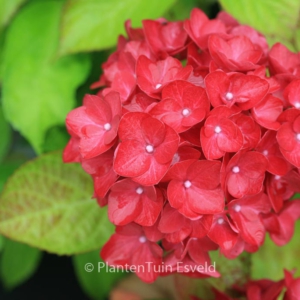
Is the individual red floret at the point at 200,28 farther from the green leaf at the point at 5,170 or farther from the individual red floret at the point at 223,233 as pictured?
the green leaf at the point at 5,170

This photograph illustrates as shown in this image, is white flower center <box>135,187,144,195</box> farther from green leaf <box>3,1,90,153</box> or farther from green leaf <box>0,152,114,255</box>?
green leaf <box>3,1,90,153</box>

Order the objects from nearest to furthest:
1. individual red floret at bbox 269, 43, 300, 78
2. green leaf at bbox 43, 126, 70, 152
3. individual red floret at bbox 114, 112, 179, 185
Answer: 1. individual red floret at bbox 114, 112, 179, 185
2. individual red floret at bbox 269, 43, 300, 78
3. green leaf at bbox 43, 126, 70, 152

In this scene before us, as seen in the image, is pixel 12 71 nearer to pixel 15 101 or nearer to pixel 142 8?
pixel 15 101

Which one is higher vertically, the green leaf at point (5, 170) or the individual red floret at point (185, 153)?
the individual red floret at point (185, 153)

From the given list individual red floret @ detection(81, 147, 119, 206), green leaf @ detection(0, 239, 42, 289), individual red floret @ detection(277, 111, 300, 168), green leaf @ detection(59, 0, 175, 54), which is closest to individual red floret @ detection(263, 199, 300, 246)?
individual red floret @ detection(277, 111, 300, 168)

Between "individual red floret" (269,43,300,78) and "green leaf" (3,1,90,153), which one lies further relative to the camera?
"green leaf" (3,1,90,153)

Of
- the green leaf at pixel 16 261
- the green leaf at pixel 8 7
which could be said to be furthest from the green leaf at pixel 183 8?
the green leaf at pixel 16 261

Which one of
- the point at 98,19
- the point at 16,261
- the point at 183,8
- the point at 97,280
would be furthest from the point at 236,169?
the point at 16,261
